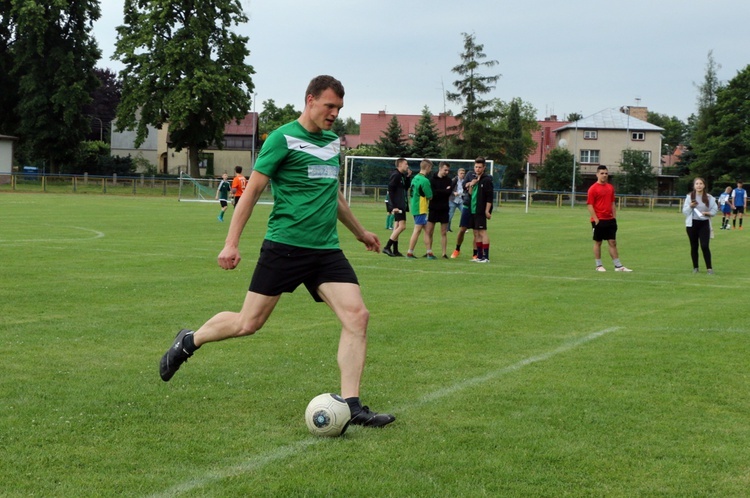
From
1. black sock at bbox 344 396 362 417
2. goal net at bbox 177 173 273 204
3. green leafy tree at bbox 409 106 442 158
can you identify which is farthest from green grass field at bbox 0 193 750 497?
green leafy tree at bbox 409 106 442 158

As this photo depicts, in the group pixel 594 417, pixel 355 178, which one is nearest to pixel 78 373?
pixel 594 417

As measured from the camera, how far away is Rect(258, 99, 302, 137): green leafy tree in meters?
109

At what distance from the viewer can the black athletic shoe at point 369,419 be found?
539cm

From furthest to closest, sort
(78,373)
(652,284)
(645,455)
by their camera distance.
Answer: (652,284)
(78,373)
(645,455)

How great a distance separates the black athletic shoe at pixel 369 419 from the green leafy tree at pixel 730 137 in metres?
71.7

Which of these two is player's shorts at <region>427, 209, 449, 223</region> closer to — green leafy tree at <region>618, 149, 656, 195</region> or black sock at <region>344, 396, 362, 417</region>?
black sock at <region>344, 396, 362, 417</region>

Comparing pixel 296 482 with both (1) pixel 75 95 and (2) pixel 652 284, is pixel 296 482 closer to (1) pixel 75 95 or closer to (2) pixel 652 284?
(2) pixel 652 284

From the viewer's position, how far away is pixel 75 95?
65688 mm

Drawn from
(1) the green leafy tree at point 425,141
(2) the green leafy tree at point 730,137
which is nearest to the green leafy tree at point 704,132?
(2) the green leafy tree at point 730,137

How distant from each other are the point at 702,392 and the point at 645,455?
1804 mm

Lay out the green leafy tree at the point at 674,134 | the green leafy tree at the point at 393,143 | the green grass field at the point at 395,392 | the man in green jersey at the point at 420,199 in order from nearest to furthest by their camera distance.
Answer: the green grass field at the point at 395,392 → the man in green jersey at the point at 420,199 → the green leafy tree at the point at 393,143 → the green leafy tree at the point at 674,134

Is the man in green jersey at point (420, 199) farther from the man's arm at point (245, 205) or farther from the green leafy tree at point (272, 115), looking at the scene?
the green leafy tree at point (272, 115)

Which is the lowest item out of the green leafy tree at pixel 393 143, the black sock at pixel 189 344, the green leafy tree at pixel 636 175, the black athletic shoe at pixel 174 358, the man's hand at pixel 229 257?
the black athletic shoe at pixel 174 358

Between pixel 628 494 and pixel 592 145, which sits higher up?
pixel 592 145
